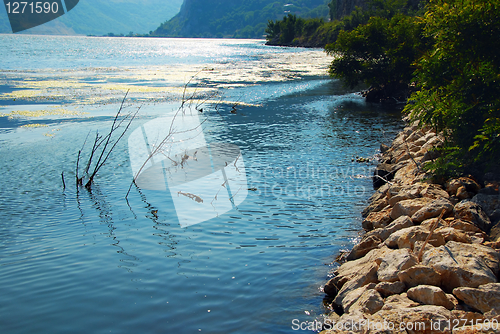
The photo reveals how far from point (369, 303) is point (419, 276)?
3.48 feet

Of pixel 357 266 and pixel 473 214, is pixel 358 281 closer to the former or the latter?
pixel 357 266

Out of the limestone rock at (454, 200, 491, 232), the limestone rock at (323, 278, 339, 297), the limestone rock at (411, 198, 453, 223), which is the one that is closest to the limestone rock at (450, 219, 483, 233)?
the limestone rock at (454, 200, 491, 232)

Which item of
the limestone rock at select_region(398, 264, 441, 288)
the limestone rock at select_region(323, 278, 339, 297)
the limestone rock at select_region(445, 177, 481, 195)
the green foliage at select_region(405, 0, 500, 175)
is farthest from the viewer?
the green foliage at select_region(405, 0, 500, 175)

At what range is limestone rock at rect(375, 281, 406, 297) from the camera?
6.84m

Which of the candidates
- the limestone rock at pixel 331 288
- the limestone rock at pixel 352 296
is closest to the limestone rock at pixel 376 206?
the limestone rock at pixel 331 288

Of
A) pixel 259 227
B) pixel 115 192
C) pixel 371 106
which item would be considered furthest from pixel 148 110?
pixel 259 227

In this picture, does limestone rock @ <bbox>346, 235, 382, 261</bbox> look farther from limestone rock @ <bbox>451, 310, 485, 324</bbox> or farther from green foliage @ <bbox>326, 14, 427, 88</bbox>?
green foliage @ <bbox>326, 14, 427, 88</bbox>

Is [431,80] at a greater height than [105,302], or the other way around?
[431,80]

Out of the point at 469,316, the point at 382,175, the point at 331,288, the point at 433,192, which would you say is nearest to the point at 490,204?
the point at 433,192

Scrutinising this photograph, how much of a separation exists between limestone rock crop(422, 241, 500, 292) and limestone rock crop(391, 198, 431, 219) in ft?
8.50

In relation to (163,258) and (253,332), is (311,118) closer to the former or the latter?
(163,258)

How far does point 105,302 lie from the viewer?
8109 mm

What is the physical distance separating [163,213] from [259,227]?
3412 mm

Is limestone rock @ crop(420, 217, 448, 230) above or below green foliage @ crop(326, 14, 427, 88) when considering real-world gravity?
below
